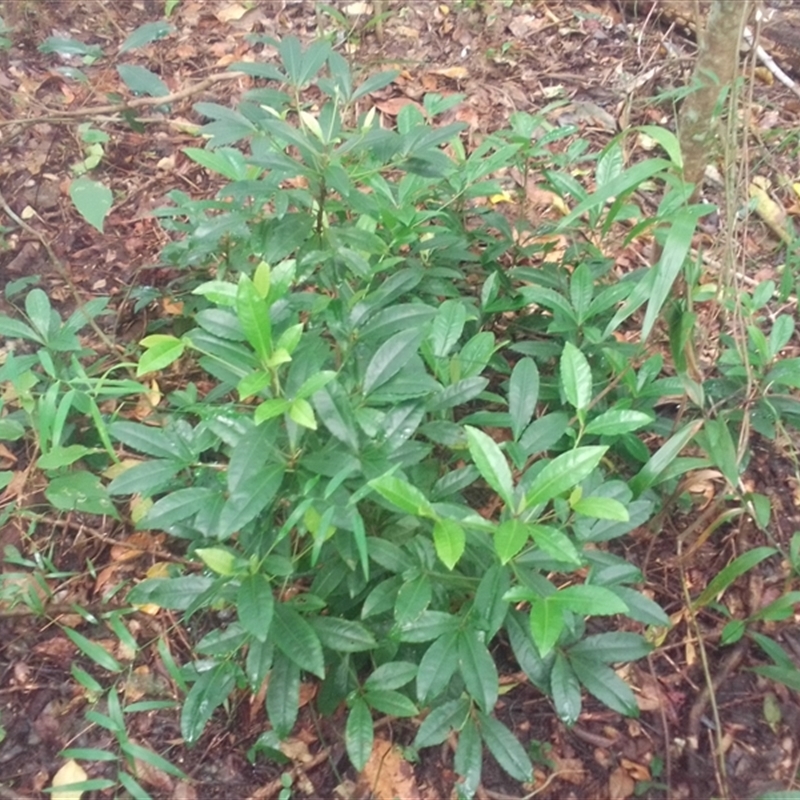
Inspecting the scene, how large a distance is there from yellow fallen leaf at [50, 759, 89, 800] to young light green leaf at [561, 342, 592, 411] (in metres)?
1.23

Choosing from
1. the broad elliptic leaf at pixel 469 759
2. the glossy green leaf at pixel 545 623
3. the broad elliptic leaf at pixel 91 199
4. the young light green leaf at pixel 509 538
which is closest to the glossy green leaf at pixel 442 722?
the broad elliptic leaf at pixel 469 759

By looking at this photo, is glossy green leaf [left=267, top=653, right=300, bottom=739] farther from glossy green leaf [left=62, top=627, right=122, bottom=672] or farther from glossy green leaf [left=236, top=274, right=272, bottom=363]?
glossy green leaf [left=236, top=274, right=272, bottom=363]

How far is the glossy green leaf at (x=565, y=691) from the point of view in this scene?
4.67 feet

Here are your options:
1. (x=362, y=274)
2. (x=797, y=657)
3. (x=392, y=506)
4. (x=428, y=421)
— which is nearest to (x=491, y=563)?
(x=392, y=506)

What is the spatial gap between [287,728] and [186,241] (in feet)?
4.20

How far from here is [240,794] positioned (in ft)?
5.10

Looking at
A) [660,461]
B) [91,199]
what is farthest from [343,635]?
[91,199]

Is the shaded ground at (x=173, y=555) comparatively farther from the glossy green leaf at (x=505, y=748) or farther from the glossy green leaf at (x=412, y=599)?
the glossy green leaf at (x=412, y=599)

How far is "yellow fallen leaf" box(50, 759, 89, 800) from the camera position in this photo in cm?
153

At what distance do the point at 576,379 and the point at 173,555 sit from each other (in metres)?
1.04

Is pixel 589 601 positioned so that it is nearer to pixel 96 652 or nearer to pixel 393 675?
pixel 393 675

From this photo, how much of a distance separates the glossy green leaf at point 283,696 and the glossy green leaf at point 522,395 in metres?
0.62

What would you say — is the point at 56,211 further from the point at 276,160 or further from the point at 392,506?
the point at 392,506

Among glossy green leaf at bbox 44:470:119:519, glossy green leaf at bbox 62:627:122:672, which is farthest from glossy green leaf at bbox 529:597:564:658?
glossy green leaf at bbox 44:470:119:519
